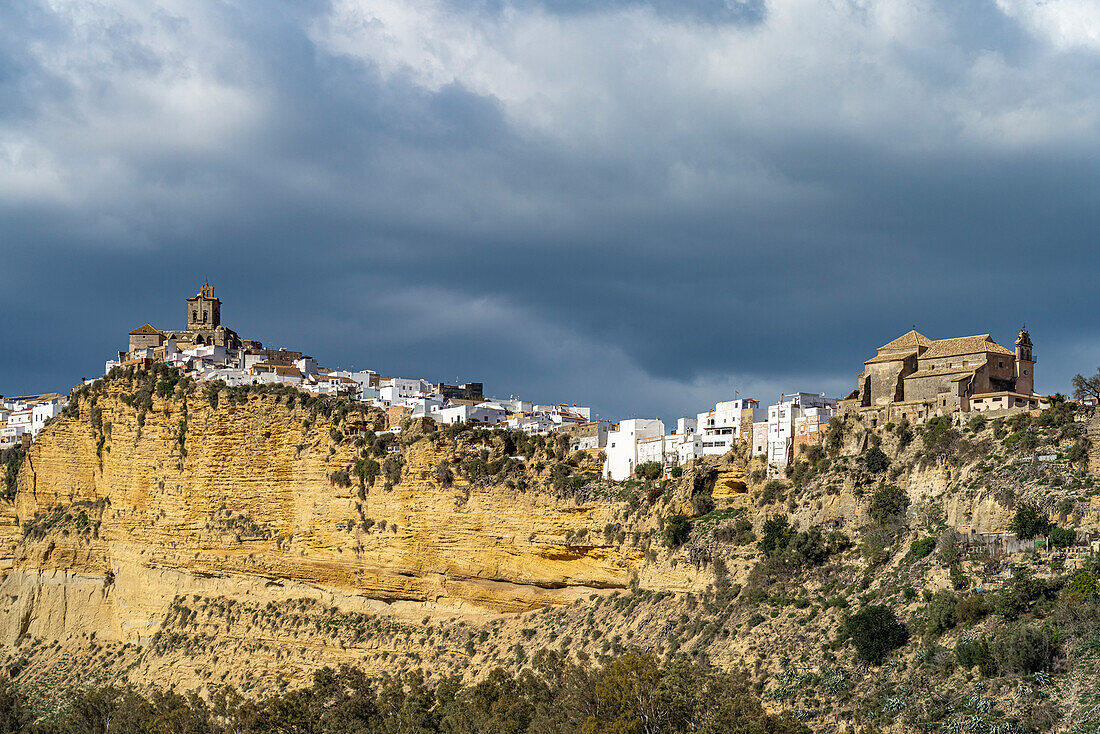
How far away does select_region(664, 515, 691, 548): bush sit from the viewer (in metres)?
44.0

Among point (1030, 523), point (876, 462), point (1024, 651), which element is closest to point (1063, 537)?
point (1030, 523)

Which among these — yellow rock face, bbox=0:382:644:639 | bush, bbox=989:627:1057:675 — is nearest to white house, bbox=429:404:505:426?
yellow rock face, bbox=0:382:644:639

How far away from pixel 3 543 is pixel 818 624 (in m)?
46.1

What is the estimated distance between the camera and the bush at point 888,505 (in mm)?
39625

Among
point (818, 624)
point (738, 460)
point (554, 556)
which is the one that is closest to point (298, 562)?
point (554, 556)

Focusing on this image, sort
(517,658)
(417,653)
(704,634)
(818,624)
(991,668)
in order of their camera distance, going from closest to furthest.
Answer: (991,668)
(818,624)
(704,634)
(517,658)
(417,653)

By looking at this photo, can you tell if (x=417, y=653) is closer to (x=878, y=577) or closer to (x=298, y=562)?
(x=298, y=562)

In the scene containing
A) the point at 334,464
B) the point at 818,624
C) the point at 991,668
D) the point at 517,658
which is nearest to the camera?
the point at 991,668

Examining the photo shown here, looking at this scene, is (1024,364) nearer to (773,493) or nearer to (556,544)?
(773,493)

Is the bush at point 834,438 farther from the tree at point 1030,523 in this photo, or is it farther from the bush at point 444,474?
the bush at point 444,474

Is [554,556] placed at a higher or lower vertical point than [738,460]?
lower

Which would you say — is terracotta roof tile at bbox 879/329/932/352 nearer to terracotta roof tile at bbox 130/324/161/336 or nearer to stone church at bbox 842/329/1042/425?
stone church at bbox 842/329/1042/425

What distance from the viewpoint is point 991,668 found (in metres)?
31.3

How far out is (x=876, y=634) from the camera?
34.6 metres
